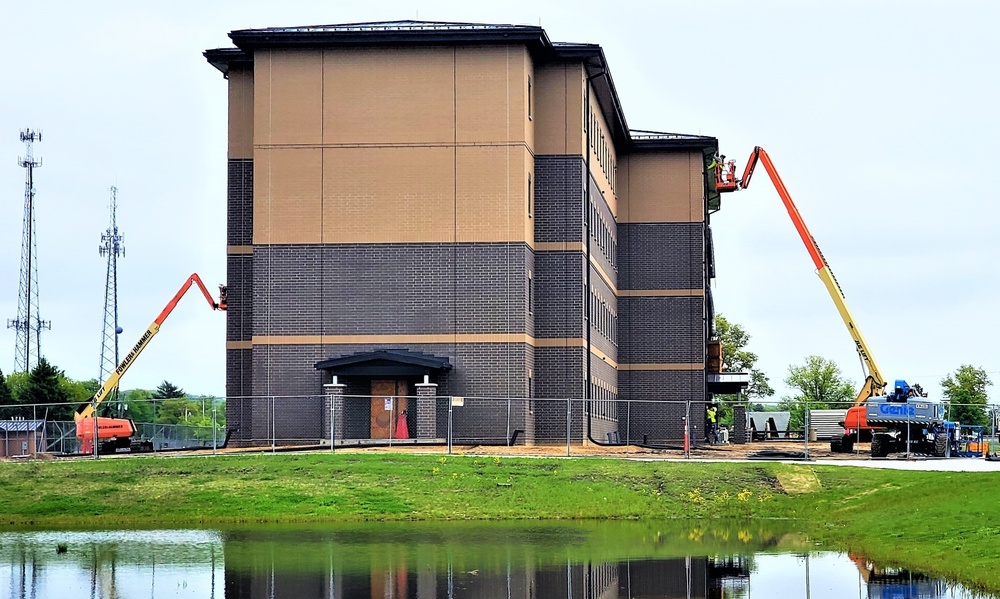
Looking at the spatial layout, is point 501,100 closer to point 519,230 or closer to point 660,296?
point 519,230

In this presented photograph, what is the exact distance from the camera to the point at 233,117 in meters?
64.1

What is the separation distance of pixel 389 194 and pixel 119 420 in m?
13.1

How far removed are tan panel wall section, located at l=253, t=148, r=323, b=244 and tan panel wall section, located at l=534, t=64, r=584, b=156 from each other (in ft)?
29.6

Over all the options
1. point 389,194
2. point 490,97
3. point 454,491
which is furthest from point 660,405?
point 454,491

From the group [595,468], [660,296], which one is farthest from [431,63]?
[660,296]

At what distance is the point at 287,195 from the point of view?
5812 centimetres

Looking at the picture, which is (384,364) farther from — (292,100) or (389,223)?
(292,100)

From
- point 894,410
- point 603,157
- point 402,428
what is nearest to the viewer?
point 894,410

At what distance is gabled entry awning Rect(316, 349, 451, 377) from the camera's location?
186 feet

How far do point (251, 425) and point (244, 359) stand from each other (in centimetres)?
547

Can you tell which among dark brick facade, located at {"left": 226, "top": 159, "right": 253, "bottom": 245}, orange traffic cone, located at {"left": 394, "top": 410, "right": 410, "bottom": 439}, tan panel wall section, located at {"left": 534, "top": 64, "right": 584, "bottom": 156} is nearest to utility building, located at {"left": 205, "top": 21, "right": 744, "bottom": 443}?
orange traffic cone, located at {"left": 394, "top": 410, "right": 410, "bottom": 439}

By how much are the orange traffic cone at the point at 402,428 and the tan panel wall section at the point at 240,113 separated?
13.5 metres

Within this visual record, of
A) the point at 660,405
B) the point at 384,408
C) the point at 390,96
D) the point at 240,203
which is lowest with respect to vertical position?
the point at 384,408

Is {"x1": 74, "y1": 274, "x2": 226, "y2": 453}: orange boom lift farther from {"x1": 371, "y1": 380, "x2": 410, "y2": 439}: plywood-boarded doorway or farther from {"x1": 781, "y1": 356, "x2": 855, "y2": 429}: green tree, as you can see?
{"x1": 781, "y1": 356, "x2": 855, "y2": 429}: green tree
